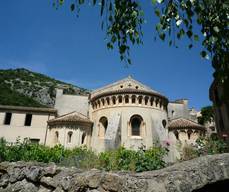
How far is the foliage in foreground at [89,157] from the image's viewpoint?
10.1 meters

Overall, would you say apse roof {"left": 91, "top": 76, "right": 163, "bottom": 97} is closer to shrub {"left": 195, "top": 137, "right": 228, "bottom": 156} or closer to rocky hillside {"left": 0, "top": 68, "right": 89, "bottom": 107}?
shrub {"left": 195, "top": 137, "right": 228, "bottom": 156}

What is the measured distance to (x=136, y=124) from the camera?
27.8 metres

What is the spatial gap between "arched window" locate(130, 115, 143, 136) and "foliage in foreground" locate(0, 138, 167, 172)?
7847 mm

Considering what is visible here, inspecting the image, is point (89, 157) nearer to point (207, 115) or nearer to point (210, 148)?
point (210, 148)

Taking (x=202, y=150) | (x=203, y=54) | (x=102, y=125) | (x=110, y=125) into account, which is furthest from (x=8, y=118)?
(x=203, y=54)

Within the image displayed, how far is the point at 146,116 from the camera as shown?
27391mm

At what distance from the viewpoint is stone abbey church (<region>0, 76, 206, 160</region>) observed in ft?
87.5

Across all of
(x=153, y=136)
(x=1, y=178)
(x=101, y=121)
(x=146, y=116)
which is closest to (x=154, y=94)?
(x=146, y=116)

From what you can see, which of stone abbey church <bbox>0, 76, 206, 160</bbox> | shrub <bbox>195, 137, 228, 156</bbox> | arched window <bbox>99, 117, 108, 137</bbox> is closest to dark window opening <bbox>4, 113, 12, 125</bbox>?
stone abbey church <bbox>0, 76, 206, 160</bbox>

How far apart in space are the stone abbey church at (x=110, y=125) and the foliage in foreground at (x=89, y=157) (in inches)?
191

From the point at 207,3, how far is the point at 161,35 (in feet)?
2.85

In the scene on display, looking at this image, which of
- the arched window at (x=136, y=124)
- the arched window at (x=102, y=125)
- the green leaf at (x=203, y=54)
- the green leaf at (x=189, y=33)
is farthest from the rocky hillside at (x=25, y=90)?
the green leaf at (x=203, y=54)

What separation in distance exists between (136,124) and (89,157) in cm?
1584

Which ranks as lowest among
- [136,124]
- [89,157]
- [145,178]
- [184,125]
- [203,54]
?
[145,178]
